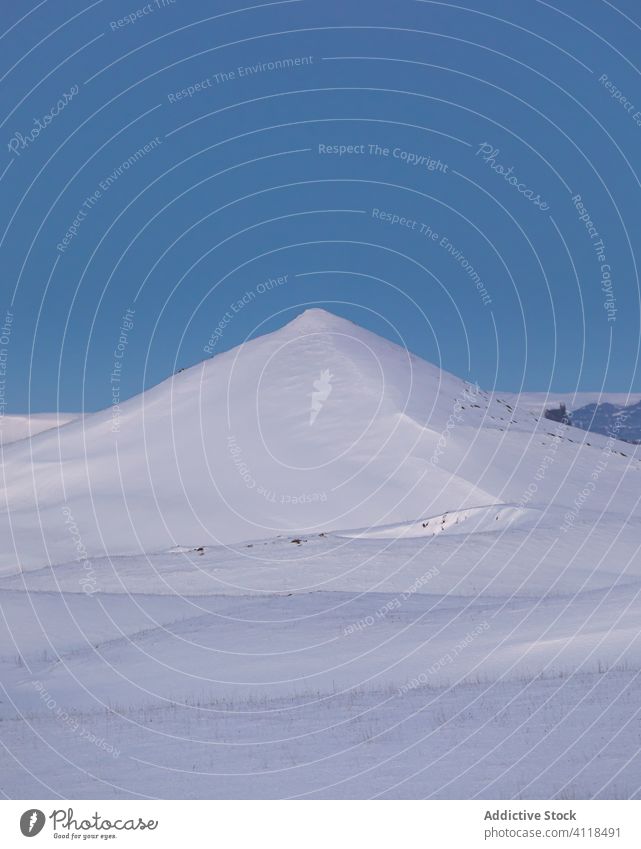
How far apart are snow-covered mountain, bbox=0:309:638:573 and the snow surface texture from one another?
8.1 inches

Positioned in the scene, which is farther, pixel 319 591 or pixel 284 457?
pixel 284 457

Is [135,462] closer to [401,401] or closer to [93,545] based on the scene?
[93,545]

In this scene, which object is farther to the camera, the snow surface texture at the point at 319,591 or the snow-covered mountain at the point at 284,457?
the snow-covered mountain at the point at 284,457

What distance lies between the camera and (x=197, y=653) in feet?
84.9

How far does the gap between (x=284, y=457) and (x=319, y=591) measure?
2743 cm

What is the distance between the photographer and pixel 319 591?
34.0 m

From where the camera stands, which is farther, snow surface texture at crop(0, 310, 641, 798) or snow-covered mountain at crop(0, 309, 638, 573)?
snow-covered mountain at crop(0, 309, 638, 573)

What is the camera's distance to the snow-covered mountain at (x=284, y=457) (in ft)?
177

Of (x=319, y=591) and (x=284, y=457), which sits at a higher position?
(x=284, y=457)

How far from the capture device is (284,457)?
61.2 meters

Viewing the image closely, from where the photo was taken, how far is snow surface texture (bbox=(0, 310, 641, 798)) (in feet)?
49.6

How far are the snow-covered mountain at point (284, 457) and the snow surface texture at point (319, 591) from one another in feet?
0.68
